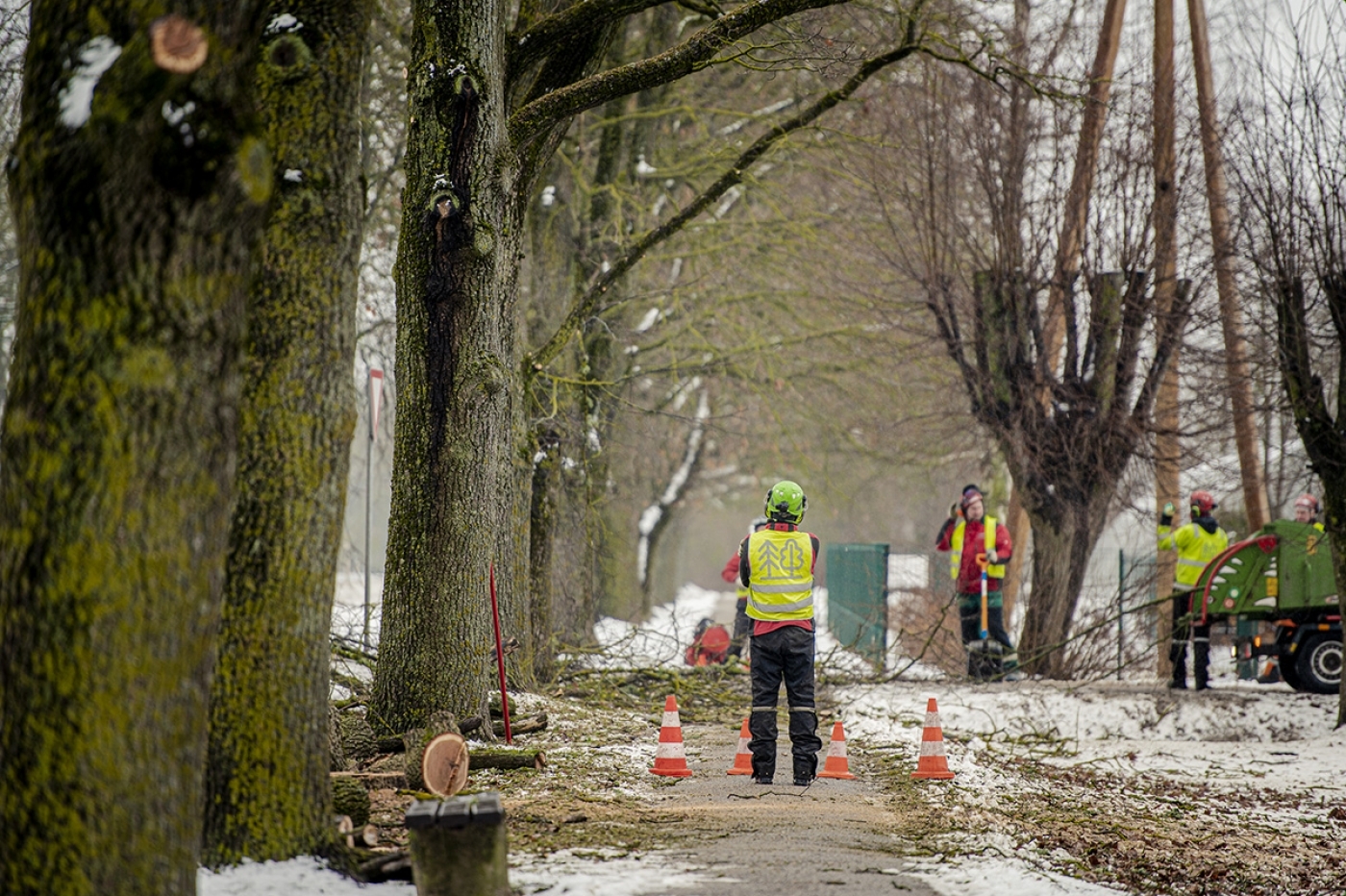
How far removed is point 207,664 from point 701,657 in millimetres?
12935

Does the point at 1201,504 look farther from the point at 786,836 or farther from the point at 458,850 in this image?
the point at 458,850

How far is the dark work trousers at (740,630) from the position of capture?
→ 1498 centimetres

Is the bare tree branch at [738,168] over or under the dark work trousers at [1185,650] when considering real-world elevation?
over

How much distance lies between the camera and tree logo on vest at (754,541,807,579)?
28.2ft

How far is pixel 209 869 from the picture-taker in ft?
15.7

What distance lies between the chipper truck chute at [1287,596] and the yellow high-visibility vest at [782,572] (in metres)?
6.54

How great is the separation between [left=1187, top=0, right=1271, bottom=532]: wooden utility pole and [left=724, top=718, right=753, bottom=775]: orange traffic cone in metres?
6.93

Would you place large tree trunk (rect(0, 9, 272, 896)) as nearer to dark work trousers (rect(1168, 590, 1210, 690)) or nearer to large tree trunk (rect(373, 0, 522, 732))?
large tree trunk (rect(373, 0, 522, 732))

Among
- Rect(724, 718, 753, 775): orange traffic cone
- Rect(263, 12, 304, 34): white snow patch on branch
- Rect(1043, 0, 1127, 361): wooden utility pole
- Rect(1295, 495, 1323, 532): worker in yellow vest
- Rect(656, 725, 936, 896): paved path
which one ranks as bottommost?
Rect(656, 725, 936, 896): paved path

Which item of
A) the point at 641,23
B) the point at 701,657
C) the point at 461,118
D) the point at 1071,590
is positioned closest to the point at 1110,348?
the point at 1071,590

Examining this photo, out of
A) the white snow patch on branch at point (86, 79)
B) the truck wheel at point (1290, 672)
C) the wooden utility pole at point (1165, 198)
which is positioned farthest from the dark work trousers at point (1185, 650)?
the white snow patch on branch at point (86, 79)

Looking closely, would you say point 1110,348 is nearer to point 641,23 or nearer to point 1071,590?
point 1071,590

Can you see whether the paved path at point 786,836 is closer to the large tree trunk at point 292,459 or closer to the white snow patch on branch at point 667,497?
the large tree trunk at point 292,459

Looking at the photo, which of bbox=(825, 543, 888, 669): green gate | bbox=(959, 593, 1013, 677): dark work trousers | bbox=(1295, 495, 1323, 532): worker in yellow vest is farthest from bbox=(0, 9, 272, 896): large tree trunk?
bbox=(825, 543, 888, 669): green gate
